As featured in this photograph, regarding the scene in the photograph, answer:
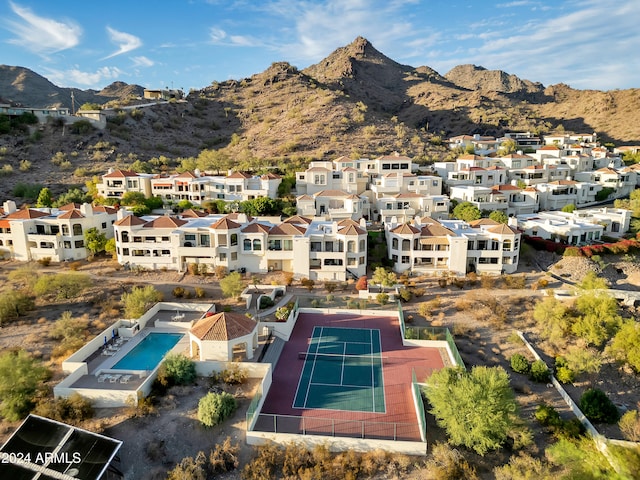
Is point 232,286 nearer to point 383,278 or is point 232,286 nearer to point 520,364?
point 383,278

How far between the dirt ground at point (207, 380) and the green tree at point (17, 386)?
0.80 m

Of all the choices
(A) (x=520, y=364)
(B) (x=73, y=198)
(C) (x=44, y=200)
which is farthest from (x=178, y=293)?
(C) (x=44, y=200)

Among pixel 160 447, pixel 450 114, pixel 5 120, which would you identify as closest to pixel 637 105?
pixel 450 114

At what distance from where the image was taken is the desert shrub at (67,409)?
21.9 meters

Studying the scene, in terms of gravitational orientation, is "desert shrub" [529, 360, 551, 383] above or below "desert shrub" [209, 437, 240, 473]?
above

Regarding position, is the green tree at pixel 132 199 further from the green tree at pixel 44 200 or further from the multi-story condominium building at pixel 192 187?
the green tree at pixel 44 200

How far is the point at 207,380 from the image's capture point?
84.0 ft

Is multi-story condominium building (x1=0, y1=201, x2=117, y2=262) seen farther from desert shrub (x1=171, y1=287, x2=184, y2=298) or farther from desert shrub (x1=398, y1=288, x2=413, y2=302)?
desert shrub (x1=398, y1=288, x2=413, y2=302)

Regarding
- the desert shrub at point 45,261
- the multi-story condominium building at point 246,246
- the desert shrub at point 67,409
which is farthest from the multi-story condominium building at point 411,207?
the desert shrub at point 67,409

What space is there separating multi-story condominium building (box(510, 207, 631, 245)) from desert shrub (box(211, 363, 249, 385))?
113 ft

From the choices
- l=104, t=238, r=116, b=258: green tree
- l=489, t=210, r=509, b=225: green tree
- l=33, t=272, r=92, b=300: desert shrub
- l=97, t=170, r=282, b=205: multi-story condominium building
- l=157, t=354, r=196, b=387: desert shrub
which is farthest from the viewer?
l=97, t=170, r=282, b=205: multi-story condominium building

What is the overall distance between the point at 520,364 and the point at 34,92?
175809 mm

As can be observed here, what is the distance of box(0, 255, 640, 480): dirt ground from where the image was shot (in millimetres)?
20609

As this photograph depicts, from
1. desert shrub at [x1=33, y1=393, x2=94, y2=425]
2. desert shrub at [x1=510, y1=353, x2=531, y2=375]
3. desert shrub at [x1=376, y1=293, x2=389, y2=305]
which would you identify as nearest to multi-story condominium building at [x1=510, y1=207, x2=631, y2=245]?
desert shrub at [x1=376, y1=293, x2=389, y2=305]
